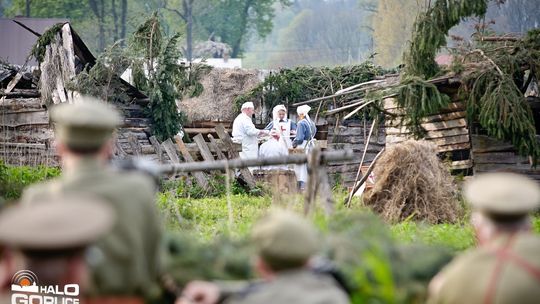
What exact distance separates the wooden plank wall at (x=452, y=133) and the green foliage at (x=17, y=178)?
260 inches

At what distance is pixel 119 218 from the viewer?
530 centimetres

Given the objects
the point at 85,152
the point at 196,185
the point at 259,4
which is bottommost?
the point at 196,185

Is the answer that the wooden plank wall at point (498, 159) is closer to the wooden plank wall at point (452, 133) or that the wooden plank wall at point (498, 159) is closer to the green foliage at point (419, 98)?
the wooden plank wall at point (452, 133)

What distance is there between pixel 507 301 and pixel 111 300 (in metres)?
2.14

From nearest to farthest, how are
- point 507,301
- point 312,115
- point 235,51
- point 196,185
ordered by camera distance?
point 507,301
point 196,185
point 312,115
point 235,51

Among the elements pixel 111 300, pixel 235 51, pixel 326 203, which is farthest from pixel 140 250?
pixel 235 51

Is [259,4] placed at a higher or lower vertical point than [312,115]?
Result: higher

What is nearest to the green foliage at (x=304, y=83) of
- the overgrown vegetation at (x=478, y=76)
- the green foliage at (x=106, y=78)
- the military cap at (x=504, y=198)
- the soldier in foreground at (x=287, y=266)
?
the green foliage at (x=106, y=78)

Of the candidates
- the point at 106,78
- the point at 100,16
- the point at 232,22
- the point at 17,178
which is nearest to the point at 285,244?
the point at 17,178

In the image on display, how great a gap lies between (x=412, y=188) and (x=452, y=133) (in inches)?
128

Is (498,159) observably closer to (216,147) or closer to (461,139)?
(461,139)

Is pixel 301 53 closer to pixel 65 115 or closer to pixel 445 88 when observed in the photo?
pixel 445 88

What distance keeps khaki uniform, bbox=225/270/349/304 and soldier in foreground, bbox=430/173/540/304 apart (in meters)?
0.67

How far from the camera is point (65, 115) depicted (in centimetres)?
522
